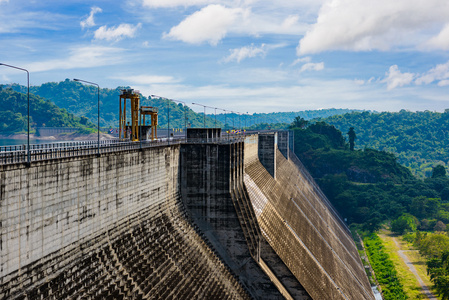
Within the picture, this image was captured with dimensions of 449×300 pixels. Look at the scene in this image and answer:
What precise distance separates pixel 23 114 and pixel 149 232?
120 m

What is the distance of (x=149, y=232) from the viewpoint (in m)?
28.1

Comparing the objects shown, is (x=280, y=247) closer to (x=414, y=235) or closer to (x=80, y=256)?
(x=80, y=256)

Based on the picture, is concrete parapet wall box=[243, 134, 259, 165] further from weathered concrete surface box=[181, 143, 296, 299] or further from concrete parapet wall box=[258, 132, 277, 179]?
weathered concrete surface box=[181, 143, 296, 299]

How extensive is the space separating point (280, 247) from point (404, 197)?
91286 millimetres

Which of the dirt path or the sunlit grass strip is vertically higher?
the sunlit grass strip

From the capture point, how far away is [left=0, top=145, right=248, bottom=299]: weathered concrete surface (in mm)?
17328

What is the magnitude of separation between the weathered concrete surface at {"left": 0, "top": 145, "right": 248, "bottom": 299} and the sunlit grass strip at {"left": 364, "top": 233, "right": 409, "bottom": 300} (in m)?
36.3

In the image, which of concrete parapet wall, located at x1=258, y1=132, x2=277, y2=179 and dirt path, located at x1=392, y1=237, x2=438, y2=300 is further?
concrete parapet wall, located at x1=258, y1=132, x2=277, y2=179

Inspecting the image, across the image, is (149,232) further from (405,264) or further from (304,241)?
(405,264)

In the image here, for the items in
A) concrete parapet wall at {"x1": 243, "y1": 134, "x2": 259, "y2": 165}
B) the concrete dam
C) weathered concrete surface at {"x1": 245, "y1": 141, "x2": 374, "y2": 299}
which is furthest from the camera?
concrete parapet wall at {"x1": 243, "y1": 134, "x2": 259, "y2": 165}

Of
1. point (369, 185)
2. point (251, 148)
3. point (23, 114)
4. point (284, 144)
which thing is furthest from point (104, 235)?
point (23, 114)

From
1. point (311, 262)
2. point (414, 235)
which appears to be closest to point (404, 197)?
point (414, 235)

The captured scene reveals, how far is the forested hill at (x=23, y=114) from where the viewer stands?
122863 millimetres

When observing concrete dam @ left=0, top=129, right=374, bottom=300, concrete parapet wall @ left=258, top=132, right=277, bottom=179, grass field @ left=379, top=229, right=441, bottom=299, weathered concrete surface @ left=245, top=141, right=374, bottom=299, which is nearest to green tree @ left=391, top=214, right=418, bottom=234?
grass field @ left=379, top=229, right=441, bottom=299
